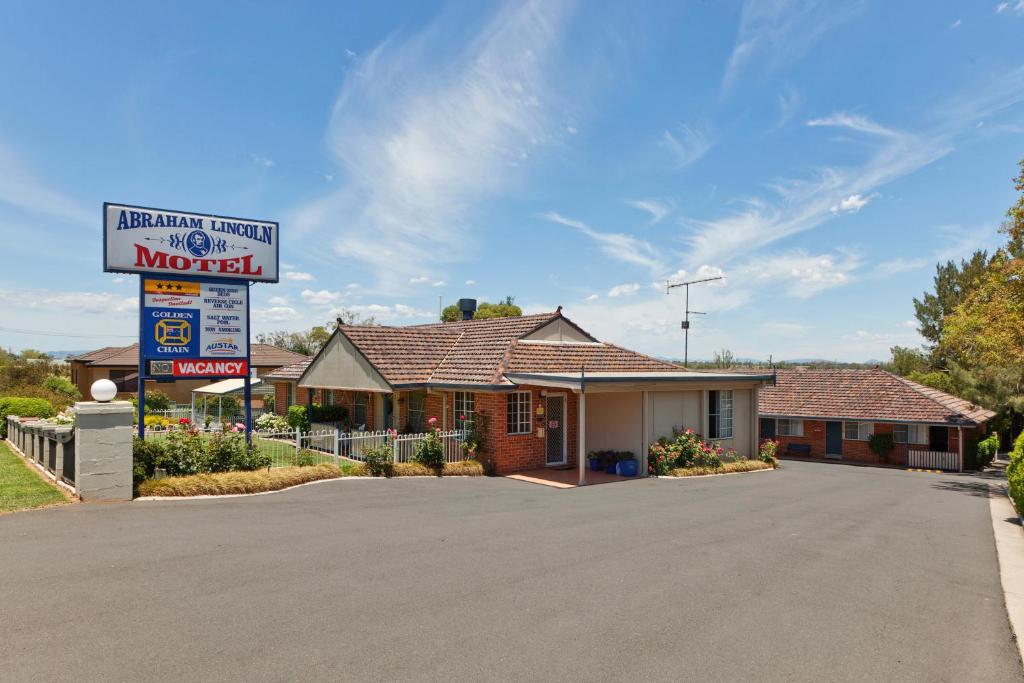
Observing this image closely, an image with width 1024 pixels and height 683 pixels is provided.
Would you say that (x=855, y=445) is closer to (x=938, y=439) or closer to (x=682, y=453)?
(x=938, y=439)

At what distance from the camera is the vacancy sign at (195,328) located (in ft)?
48.1

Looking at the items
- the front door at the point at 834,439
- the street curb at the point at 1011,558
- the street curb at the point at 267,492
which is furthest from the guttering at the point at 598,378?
the front door at the point at 834,439

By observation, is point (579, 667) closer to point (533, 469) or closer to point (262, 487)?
point (262, 487)

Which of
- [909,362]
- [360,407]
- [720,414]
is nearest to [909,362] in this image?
[909,362]

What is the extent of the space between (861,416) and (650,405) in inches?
711

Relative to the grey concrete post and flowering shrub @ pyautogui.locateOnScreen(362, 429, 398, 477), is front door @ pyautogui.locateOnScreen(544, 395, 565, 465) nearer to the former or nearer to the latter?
flowering shrub @ pyautogui.locateOnScreen(362, 429, 398, 477)

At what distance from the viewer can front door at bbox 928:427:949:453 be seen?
30.1m

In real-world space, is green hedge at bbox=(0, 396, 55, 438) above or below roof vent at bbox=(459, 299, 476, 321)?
below

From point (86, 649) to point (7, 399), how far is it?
21.9 metres

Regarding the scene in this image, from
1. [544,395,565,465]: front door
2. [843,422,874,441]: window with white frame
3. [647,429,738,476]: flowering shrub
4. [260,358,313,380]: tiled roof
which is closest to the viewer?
[647,429,738,476]: flowering shrub

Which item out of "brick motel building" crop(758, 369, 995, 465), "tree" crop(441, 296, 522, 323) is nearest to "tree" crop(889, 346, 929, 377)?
"brick motel building" crop(758, 369, 995, 465)

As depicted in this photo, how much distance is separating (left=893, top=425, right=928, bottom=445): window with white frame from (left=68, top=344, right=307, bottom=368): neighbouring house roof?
38114 millimetres

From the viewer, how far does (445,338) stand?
23.6 metres

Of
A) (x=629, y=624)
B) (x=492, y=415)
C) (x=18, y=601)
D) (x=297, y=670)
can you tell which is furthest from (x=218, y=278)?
(x=629, y=624)
